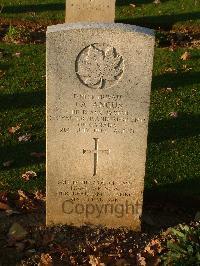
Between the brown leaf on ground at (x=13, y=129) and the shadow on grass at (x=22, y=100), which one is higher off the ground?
the shadow on grass at (x=22, y=100)

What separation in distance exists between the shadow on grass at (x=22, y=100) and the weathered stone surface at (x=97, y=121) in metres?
3.03

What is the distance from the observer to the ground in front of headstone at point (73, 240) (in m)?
4.94

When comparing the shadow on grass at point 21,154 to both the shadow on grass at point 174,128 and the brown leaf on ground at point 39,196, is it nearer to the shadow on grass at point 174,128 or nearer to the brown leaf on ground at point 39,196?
the brown leaf on ground at point 39,196

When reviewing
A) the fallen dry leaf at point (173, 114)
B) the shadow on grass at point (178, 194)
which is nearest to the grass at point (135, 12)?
the fallen dry leaf at point (173, 114)

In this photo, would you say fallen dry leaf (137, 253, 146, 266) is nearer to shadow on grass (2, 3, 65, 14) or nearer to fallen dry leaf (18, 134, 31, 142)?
fallen dry leaf (18, 134, 31, 142)

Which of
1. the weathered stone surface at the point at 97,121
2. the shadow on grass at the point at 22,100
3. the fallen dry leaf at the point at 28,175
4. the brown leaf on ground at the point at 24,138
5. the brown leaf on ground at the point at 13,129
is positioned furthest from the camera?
the shadow on grass at the point at 22,100

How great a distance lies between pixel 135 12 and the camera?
1252cm

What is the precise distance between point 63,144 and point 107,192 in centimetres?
72

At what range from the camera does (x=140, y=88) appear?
4.77 m

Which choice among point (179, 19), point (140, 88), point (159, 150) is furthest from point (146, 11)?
point (140, 88)

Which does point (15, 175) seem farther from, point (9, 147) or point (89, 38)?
point (89, 38)

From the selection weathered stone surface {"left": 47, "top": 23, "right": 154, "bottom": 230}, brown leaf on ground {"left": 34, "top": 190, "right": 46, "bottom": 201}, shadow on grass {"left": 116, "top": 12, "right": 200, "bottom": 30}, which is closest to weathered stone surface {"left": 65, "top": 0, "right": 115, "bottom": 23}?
shadow on grass {"left": 116, "top": 12, "right": 200, "bottom": 30}

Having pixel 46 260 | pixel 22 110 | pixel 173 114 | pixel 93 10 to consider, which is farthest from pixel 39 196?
pixel 93 10

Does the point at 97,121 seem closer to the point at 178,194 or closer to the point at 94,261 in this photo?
the point at 94,261
